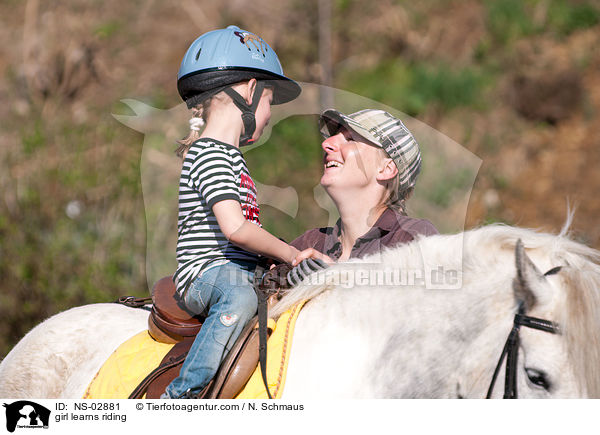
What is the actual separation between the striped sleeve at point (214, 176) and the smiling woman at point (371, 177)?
0.37m

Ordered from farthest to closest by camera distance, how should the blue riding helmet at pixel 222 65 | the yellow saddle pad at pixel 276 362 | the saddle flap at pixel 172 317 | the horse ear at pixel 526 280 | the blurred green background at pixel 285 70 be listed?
the blurred green background at pixel 285 70 < the saddle flap at pixel 172 317 < the blue riding helmet at pixel 222 65 < the yellow saddle pad at pixel 276 362 < the horse ear at pixel 526 280

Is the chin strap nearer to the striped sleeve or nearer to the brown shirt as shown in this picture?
the striped sleeve

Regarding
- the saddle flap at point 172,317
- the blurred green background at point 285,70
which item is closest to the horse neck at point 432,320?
the saddle flap at point 172,317

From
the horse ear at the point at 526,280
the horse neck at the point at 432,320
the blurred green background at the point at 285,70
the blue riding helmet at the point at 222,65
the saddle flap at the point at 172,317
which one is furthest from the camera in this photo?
the blurred green background at the point at 285,70

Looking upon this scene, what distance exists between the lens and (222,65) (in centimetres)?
196

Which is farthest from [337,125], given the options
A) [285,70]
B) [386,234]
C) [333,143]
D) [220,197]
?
[285,70]

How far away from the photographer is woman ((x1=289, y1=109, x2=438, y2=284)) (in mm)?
1972

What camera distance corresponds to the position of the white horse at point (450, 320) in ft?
4.78

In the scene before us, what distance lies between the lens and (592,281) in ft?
4.87

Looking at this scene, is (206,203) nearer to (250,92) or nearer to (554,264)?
(250,92)

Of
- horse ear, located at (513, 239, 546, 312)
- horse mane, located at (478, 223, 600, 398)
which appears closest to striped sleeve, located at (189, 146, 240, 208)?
horse ear, located at (513, 239, 546, 312)

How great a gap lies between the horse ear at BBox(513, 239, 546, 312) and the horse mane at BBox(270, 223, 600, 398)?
0.26 ft

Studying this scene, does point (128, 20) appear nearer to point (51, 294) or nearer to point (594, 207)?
point (51, 294)

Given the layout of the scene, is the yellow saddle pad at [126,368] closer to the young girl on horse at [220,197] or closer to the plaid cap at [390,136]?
the young girl on horse at [220,197]
